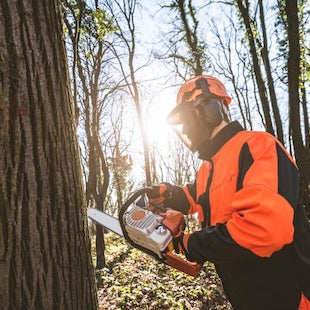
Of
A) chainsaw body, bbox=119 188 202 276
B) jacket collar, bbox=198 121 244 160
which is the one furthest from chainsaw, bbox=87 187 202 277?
jacket collar, bbox=198 121 244 160

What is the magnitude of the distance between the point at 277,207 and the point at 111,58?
990cm

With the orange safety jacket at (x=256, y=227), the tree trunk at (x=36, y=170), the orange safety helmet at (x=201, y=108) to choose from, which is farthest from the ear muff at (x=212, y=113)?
the tree trunk at (x=36, y=170)

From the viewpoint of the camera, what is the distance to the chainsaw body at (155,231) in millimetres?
1744

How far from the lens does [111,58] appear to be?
33.4 feet

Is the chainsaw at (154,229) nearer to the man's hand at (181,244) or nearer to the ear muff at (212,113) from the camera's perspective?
the man's hand at (181,244)

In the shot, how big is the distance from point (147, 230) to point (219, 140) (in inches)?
30.4

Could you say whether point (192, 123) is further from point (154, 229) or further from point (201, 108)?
point (154, 229)

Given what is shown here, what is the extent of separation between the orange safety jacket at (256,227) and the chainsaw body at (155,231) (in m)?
0.17

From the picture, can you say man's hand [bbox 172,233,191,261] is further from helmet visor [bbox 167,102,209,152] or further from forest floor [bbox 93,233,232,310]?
forest floor [bbox 93,233,232,310]

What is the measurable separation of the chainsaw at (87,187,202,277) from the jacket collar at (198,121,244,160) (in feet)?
1.55

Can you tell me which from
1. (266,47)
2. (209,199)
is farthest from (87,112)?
(209,199)

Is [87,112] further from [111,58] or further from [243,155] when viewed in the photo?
[243,155]

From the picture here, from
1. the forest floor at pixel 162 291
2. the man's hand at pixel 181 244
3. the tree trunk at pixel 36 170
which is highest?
the tree trunk at pixel 36 170

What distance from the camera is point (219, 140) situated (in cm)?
186
